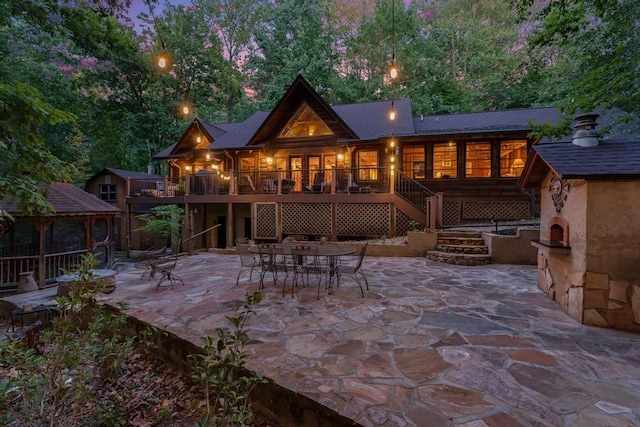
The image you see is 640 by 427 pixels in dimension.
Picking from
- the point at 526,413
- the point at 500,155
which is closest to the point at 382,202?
the point at 500,155

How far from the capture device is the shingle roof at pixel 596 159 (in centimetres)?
417

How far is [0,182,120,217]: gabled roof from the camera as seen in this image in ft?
35.6

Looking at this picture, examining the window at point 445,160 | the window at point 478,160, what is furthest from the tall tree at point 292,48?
the window at point 478,160

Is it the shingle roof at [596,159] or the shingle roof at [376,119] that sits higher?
the shingle roof at [376,119]

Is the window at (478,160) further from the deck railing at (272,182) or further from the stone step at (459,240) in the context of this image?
the stone step at (459,240)

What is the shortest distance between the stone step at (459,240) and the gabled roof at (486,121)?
17.0ft

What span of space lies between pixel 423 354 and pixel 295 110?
13.5 m

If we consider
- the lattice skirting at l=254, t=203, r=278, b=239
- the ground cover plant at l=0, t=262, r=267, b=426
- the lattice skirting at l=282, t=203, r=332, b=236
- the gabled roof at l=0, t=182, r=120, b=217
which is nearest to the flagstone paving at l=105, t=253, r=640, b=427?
the ground cover plant at l=0, t=262, r=267, b=426

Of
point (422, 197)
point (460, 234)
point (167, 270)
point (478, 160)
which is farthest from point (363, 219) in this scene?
point (167, 270)

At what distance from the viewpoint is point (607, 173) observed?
4125 mm

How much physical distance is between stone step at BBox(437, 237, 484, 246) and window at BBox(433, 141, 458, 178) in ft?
15.1

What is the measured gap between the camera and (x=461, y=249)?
30.8 ft

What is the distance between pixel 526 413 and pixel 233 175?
1284 centimetres

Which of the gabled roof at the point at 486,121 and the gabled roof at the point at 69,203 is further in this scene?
A: the gabled roof at the point at 486,121
